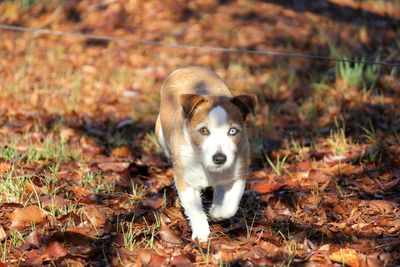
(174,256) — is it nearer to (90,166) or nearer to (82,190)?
(82,190)

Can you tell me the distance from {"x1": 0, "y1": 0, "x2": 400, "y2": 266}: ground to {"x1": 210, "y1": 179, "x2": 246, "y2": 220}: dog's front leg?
113 mm

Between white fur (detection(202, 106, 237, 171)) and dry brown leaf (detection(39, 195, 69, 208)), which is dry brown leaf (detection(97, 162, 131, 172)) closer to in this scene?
dry brown leaf (detection(39, 195, 69, 208))

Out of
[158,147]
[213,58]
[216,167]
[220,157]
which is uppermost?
[220,157]

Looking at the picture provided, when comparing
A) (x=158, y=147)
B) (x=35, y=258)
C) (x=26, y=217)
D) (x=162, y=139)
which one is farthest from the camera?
(x=158, y=147)

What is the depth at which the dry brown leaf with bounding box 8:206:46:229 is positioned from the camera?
4730 mm

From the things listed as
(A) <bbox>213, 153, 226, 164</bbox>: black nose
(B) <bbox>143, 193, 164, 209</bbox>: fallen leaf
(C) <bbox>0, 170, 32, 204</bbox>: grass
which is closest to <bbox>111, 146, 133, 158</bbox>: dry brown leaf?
(C) <bbox>0, 170, 32, 204</bbox>: grass

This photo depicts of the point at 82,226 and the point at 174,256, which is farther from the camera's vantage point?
the point at 82,226

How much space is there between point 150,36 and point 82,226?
7.29 metres

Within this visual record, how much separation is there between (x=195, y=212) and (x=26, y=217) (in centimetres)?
118

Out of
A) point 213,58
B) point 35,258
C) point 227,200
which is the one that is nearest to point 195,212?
point 227,200

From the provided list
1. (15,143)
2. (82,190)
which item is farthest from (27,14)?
(82,190)

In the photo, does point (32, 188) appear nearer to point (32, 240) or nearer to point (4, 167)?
point (4, 167)

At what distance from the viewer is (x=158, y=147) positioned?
743 centimetres

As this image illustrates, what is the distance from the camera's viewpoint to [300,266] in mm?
4199
